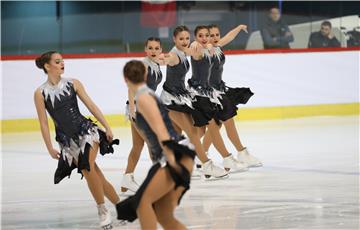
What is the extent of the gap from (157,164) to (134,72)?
481 millimetres

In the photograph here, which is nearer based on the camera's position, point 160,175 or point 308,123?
point 160,175

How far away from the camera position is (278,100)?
13.6 m

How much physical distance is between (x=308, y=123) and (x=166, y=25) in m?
2.65

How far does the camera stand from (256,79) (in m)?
13.5

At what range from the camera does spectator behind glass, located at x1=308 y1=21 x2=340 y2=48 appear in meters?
14.2

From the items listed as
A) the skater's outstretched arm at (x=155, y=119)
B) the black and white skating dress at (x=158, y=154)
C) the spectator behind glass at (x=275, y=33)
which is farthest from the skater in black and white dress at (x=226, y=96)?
the spectator behind glass at (x=275, y=33)

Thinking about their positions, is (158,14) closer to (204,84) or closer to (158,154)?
(204,84)

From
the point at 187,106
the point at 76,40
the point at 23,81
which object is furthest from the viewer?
the point at 76,40

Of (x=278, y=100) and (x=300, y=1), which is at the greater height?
(x=300, y=1)

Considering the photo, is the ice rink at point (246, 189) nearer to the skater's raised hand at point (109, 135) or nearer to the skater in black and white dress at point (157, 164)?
the skater's raised hand at point (109, 135)

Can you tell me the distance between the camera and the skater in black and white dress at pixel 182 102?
317 inches

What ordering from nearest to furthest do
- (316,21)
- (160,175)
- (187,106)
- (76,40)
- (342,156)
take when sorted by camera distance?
(160,175), (187,106), (342,156), (76,40), (316,21)

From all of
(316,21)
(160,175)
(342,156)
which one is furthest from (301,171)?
(316,21)

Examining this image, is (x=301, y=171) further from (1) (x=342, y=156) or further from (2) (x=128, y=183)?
(2) (x=128, y=183)
